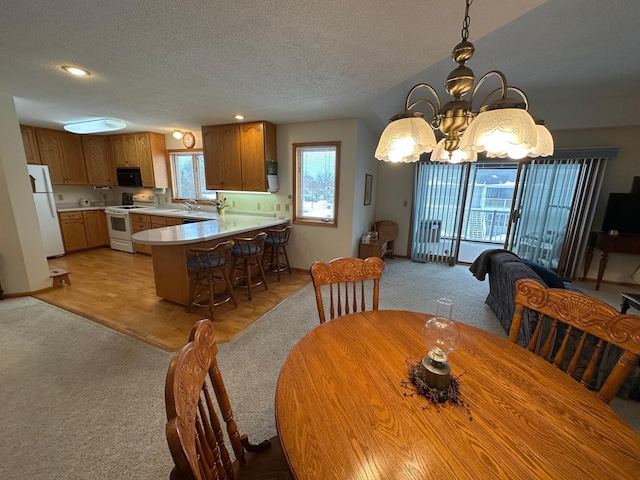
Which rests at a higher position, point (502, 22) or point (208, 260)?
point (502, 22)

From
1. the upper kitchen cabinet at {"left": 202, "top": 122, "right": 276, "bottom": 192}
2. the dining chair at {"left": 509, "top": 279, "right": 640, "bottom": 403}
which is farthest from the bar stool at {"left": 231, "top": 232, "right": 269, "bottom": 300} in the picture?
the dining chair at {"left": 509, "top": 279, "right": 640, "bottom": 403}

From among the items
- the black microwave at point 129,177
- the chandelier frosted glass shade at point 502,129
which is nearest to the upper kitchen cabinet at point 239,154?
the black microwave at point 129,177

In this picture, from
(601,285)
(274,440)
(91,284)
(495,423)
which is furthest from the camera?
(601,285)

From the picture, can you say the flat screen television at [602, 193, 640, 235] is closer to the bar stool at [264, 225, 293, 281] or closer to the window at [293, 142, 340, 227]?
the window at [293, 142, 340, 227]

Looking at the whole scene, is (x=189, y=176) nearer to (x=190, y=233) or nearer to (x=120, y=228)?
(x=120, y=228)

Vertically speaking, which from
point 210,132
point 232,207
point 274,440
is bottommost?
point 274,440

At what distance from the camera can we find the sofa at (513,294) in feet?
5.97

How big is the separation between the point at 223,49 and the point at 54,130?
547 cm

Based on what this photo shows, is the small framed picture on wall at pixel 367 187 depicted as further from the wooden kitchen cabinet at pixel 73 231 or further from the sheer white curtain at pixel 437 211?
the wooden kitchen cabinet at pixel 73 231

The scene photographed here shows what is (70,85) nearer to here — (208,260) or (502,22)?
(208,260)

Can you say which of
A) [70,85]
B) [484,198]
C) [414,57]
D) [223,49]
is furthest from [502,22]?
[484,198]

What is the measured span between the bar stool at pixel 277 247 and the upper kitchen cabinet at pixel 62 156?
469 centimetres

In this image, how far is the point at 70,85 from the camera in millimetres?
2658

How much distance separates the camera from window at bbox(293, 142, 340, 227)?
13.1 ft
